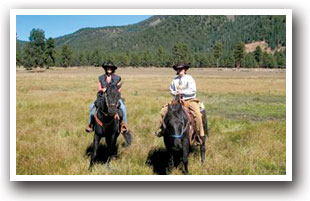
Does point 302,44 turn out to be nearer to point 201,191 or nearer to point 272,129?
point 201,191

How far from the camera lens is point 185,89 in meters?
8.55

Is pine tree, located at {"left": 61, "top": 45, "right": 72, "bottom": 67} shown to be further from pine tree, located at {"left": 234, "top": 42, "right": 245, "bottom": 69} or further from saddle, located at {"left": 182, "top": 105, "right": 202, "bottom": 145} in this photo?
saddle, located at {"left": 182, "top": 105, "right": 202, "bottom": 145}

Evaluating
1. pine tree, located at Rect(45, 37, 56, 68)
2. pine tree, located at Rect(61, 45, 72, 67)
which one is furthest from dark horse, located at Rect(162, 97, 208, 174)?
pine tree, located at Rect(61, 45, 72, 67)

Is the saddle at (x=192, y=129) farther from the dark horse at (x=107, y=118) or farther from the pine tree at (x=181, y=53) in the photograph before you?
the pine tree at (x=181, y=53)

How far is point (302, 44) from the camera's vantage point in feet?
25.6

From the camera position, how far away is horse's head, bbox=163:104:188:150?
286 inches

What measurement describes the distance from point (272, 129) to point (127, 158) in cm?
615

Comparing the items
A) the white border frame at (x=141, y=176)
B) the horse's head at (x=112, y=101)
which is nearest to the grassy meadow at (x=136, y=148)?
the white border frame at (x=141, y=176)

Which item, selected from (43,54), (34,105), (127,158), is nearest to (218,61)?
(43,54)

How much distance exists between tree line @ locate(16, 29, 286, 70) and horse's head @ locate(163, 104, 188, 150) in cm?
362

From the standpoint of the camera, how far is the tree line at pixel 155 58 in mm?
42875

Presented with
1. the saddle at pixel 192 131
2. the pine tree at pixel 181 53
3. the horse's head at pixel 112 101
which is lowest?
the saddle at pixel 192 131

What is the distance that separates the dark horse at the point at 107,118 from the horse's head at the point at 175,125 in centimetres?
130

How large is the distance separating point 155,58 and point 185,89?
4440 inches
